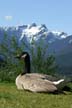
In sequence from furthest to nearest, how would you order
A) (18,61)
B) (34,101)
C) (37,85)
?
(18,61) → (37,85) → (34,101)

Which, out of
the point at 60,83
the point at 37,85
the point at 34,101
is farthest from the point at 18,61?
the point at 34,101

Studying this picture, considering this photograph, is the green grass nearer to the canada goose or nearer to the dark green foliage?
the canada goose

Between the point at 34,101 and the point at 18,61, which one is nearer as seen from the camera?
the point at 34,101

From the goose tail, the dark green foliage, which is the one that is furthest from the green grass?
the dark green foliage

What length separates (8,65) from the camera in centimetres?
2592

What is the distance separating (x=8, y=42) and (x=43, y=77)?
41.4 ft

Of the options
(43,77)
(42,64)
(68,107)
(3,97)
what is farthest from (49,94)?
(42,64)

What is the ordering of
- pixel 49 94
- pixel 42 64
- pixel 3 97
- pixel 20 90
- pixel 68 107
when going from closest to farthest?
pixel 68 107
pixel 3 97
pixel 49 94
pixel 20 90
pixel 42 64

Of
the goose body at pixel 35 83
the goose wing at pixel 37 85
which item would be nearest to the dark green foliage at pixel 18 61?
the goose body at pixel 35 83

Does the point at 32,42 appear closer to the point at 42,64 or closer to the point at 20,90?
the point at 42,64

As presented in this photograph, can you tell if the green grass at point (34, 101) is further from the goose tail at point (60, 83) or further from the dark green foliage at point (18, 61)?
the dark green foliage at point (18, 61)

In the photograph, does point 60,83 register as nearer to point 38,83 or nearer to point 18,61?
point 38,83

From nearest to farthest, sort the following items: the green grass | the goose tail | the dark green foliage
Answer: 1. the green grass
2. the goose tail
3. the dark green foliage

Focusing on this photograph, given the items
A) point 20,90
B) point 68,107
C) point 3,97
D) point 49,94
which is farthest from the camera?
point 20,90
